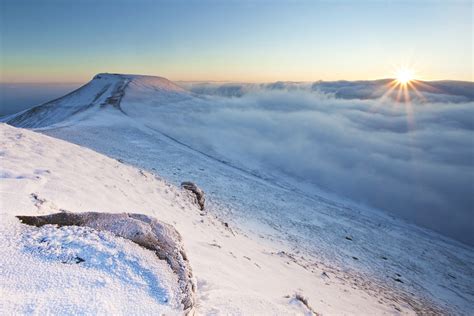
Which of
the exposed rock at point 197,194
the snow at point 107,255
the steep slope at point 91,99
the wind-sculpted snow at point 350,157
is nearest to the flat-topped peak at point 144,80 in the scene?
the steep slope at point 91,99

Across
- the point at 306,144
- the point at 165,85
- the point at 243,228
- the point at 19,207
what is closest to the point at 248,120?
the point at 306,144

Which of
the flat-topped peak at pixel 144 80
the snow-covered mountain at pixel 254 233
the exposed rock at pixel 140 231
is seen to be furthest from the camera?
the flat-topped peak at pixel 144 80

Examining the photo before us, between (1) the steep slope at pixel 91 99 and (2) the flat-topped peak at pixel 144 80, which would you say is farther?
(2) the flat-topped peak at pixel 144 80

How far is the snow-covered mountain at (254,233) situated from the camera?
276 inches

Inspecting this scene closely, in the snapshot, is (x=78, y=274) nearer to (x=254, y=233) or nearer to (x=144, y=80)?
(x=254, y=233)

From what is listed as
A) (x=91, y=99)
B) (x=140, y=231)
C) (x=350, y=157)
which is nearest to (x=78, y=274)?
(x=140, y=231)

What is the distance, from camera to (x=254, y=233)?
51.9 ft

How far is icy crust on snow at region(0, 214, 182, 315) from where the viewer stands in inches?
120

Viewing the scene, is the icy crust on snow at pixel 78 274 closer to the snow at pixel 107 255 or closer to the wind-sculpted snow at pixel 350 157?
the snow at pixel 107 255

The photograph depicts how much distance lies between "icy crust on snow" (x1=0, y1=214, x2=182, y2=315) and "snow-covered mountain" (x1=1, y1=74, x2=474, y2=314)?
105cm

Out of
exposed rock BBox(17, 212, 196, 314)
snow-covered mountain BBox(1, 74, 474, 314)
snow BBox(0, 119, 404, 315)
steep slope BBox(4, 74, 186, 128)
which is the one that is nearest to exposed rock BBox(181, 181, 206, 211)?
snow BBox(0, 119, 404, 315)

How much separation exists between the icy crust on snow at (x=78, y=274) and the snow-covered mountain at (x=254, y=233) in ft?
3.46

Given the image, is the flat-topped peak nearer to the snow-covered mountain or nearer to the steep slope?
the steep slope

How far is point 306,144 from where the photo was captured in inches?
2507
